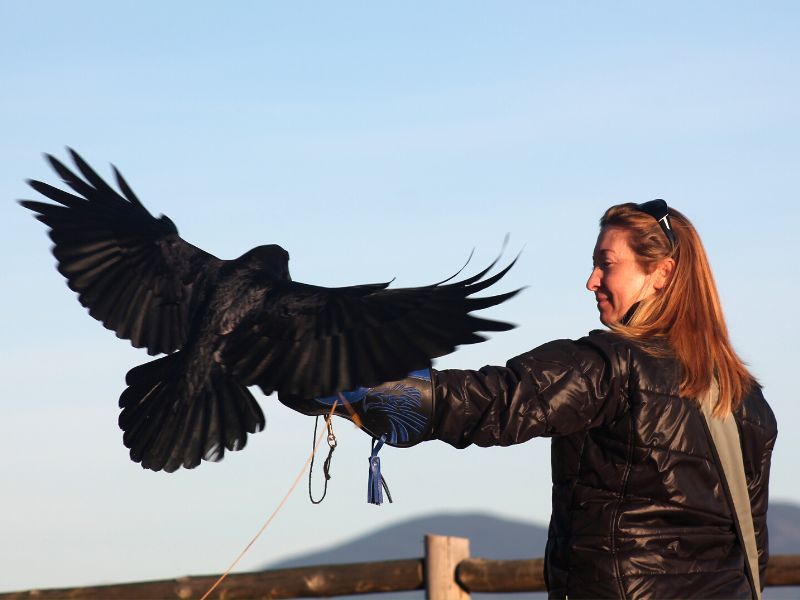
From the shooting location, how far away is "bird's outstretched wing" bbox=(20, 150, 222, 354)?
166 inches

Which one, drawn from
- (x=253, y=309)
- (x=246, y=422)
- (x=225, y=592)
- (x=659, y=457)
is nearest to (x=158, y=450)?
(x=246, y=422)

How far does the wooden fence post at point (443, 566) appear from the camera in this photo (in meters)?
6.24

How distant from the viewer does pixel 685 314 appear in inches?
117

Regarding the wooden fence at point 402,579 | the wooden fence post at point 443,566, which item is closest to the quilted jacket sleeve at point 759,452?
the wooden fence at point 402,579

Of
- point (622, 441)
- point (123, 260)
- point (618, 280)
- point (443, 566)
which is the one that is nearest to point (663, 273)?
point (618, 280)

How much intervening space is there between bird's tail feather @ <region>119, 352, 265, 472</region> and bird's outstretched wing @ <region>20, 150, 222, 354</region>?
0.42 meters

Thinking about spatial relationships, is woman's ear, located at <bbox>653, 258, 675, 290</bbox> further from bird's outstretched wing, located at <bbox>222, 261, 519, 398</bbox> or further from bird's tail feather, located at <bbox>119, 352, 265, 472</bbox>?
bird's tail feather, located at <bbox>119, 352, 265, 472</bbox>

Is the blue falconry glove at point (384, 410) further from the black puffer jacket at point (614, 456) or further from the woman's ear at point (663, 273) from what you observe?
the woman's ear at point (663, 273)

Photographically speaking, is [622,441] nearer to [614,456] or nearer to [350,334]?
[614,456]

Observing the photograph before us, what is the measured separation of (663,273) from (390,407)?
2.61 feet

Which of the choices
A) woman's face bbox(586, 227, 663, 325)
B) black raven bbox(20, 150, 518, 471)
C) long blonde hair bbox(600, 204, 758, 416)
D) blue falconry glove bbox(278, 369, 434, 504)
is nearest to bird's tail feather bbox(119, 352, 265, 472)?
A: black raven bbox(20, 150, 518, 471)

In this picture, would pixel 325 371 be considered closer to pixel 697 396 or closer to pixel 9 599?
pixel 697 396

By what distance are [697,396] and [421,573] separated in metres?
3.75

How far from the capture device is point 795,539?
7525 inches
